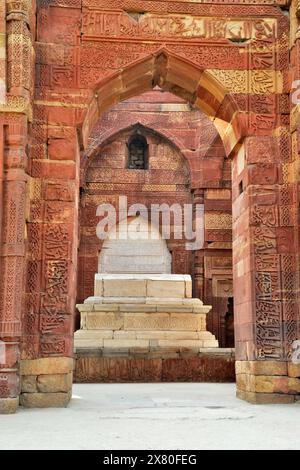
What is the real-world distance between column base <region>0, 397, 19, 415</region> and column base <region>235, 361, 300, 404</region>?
264 centimetres

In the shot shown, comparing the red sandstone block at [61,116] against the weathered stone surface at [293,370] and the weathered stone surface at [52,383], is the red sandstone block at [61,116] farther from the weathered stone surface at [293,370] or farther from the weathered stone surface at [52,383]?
the weathered stone surface at [293,370]

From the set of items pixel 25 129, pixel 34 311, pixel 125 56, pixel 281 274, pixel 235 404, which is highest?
pixel 125 56

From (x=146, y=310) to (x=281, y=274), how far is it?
16.1 feet

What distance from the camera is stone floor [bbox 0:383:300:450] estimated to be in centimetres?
375

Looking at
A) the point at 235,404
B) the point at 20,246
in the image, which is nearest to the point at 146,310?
the point at 235,404

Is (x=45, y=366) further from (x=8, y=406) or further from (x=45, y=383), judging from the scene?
(x=8, y=406)

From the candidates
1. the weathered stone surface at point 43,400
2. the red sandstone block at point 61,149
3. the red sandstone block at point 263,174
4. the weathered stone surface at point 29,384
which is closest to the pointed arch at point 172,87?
the red sandstone block at point 61,149

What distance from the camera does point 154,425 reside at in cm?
467

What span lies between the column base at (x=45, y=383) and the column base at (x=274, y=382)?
211 centimetres

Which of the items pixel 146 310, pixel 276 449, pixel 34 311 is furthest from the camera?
pixel 146 310

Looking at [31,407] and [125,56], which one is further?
[125,56]

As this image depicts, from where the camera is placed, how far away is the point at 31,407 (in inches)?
234

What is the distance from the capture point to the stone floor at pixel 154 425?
3750 mm
